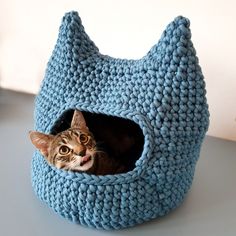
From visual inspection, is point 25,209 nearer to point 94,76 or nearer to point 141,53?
point 94,76

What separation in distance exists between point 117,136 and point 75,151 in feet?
0.35

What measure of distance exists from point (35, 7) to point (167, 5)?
1.04 ft

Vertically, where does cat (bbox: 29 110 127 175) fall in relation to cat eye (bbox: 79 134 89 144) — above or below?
below

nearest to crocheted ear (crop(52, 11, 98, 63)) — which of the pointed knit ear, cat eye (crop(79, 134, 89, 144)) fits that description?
the pointed knit ear

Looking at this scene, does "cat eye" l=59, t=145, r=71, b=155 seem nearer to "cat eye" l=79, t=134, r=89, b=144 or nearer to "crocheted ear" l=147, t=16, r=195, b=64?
"cat eye" l=79, t=134, r=89, b=144

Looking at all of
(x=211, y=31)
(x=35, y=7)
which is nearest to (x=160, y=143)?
(x=211, y=31)

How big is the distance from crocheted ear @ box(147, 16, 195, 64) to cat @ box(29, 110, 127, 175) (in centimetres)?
15

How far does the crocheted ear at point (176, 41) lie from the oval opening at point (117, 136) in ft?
0.48

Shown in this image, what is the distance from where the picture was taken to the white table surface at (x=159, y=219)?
0.55 meters

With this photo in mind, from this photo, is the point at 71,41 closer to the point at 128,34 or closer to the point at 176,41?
the point at 176,41

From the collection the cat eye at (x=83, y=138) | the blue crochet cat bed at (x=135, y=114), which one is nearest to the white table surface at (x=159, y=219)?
the blue crochet cat bed at (x=135, y=114)

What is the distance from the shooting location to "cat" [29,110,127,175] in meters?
0.53

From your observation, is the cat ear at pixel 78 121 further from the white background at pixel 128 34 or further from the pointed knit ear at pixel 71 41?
the white background at pixel 128 34

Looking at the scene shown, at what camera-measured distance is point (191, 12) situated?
778 millimetres
